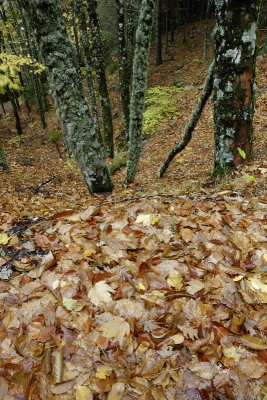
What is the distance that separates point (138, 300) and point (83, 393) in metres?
0.71

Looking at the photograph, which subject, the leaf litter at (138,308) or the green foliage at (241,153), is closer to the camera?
the leaf litter at (138,308)

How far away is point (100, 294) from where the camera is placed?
2264 mm

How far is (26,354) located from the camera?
1.92 meters

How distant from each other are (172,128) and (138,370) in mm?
12337

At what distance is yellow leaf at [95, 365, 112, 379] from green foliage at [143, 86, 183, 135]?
12473 mm

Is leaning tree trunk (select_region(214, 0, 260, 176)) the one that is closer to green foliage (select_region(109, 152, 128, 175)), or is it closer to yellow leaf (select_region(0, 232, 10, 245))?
yellow leaf (select_region(0, 232, 10, 245))

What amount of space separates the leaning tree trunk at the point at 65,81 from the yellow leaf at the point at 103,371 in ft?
10.8

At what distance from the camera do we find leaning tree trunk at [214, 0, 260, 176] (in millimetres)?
4008

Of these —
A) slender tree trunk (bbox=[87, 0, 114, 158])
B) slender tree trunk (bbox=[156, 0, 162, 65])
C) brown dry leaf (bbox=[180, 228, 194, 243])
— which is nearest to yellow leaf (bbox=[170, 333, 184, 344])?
brown dry leaf (bbox=[180, 228, 194, 243])

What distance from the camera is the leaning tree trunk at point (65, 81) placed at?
3.79 m

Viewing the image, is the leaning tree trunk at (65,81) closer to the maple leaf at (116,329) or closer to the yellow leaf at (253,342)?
the maple leaf at (116,329)

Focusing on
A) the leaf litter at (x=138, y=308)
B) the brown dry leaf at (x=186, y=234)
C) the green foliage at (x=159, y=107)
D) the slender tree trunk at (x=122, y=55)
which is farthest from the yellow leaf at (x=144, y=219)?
the green foliage at (x=159, y=107)

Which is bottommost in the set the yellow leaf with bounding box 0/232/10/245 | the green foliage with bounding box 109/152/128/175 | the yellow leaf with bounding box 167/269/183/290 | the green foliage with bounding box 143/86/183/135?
the green foliage with bounding box 109/152/128/175

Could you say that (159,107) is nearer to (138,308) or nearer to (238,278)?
(238,278)
